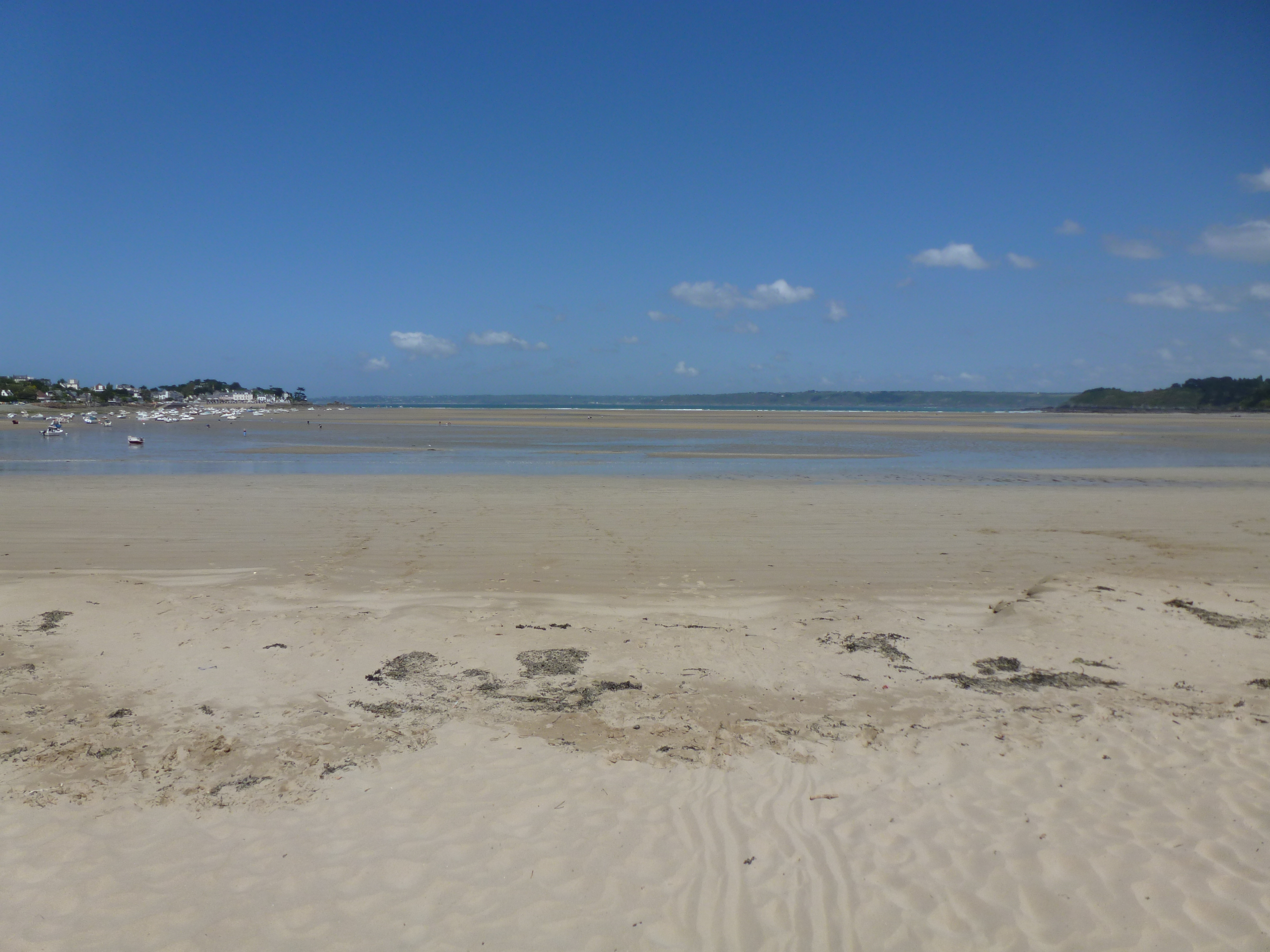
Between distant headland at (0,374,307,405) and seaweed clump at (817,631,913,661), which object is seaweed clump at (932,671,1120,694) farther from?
distant headland at (0,374,307,405)

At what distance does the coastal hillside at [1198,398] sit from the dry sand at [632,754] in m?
107

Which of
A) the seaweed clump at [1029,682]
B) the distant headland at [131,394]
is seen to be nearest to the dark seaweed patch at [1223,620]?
the seaweed clump at [1029,682]

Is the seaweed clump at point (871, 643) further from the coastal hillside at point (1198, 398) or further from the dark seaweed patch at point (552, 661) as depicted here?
the coastal hillside at point (1198, 398)

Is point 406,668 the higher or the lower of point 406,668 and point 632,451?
the lower

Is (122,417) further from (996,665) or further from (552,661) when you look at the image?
(996,665)

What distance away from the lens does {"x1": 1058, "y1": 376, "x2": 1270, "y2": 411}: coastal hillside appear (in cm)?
9462

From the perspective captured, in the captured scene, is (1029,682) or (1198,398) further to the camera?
(1198,398)

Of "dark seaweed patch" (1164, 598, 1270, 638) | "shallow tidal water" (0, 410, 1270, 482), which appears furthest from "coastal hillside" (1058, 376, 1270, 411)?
"dark seaweed patch" (1164, 598, 1270, 638)

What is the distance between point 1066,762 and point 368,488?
595 inches

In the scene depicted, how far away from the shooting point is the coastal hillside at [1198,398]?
94.6m

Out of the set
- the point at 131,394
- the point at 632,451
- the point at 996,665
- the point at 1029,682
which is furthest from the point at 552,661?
the point at 131,394

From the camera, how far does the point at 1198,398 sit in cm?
10500

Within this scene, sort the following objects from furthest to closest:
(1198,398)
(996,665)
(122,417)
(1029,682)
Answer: (1198,398), (122,417), (996,665), (1029,682)

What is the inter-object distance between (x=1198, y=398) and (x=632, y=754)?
127 m
